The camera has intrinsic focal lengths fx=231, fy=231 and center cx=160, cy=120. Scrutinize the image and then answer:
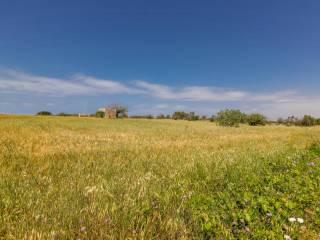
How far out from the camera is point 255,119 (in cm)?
6538

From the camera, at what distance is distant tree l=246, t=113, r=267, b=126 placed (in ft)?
215

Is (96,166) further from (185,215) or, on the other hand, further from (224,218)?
(224,218)

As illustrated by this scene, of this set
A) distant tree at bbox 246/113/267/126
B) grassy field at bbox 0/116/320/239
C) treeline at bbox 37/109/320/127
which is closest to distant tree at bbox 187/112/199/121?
treeline at bbox 37/109/320/127

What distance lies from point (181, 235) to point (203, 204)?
0.94m

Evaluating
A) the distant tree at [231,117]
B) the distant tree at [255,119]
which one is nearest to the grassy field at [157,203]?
the distant tree at [231,117]

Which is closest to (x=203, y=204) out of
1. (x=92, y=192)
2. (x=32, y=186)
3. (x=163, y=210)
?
(x=163, y=210)

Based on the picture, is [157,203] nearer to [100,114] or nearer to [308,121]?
[308,121]

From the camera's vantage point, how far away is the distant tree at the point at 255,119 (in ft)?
215

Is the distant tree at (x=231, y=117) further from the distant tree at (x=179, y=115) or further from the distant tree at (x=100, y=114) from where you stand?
the distant tree at (x=100, y=114)

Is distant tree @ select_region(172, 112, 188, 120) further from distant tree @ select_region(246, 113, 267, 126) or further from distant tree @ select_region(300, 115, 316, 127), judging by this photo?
distant tree @ select_region(300, 115, 316, 127)

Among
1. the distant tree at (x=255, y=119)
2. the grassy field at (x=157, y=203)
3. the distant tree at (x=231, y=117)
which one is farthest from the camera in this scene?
the distant tree at (x=255, y=119)

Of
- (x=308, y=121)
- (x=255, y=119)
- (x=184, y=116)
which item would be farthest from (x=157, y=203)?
(x=184, y=116)

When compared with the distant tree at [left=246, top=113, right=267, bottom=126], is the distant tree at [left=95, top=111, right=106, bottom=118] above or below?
above

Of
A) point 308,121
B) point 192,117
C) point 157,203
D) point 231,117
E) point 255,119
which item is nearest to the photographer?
point 157,203
